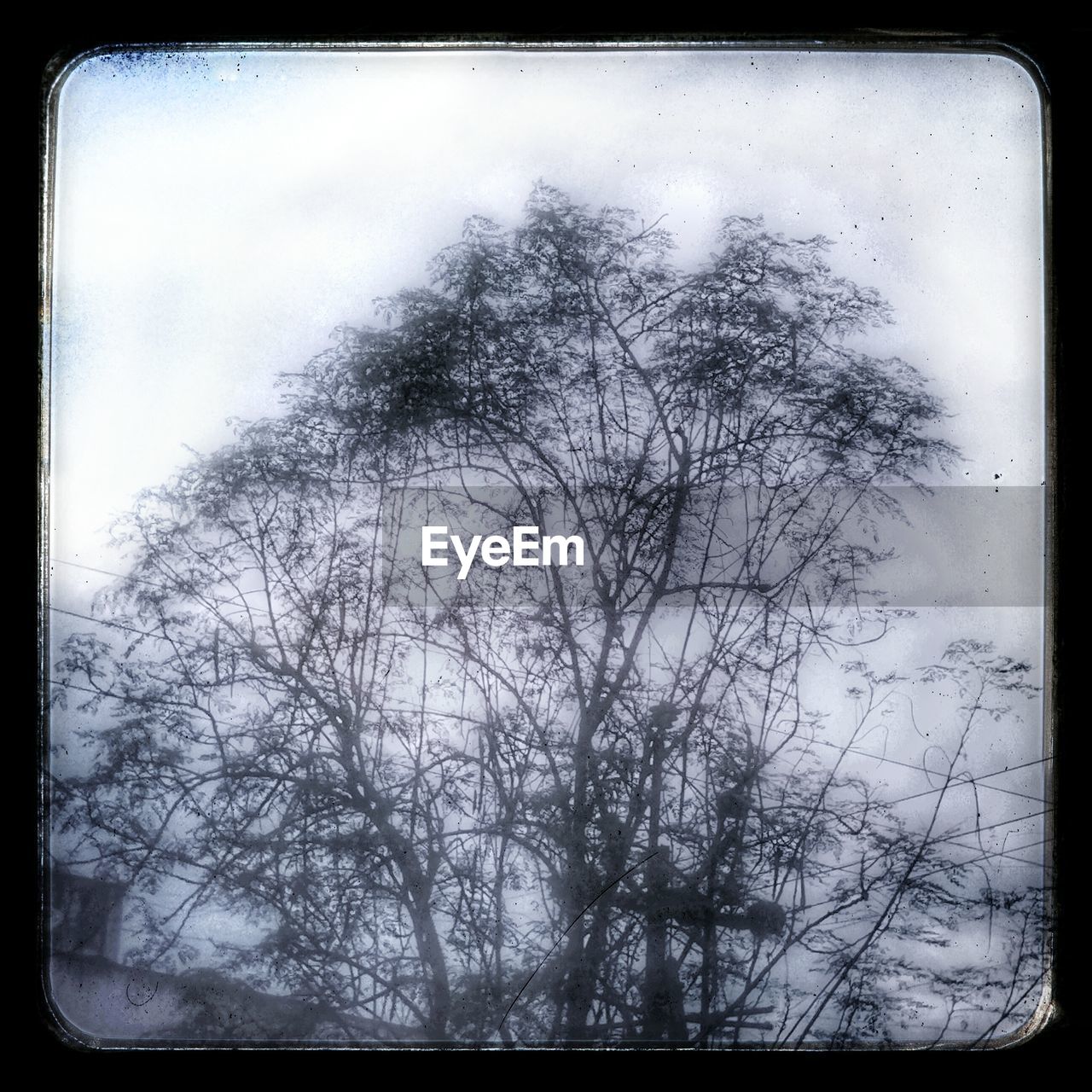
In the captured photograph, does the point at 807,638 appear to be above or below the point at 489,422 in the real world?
below

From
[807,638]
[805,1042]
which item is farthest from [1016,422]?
[805,1042]

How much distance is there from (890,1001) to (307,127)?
1801 mm

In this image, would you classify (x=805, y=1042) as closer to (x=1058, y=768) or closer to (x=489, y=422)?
(x=1058, y=768)

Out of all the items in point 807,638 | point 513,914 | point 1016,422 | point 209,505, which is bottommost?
point 513,914

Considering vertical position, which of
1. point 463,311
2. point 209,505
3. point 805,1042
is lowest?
point 805,1042

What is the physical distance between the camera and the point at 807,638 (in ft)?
5.52

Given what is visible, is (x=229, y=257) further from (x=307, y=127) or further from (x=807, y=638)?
(x=807, y=638)

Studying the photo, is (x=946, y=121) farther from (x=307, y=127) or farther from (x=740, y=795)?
(x=740, y=795)

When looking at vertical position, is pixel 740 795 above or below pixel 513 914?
above

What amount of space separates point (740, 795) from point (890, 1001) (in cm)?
44

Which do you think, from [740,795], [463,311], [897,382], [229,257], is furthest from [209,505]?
[897,382]

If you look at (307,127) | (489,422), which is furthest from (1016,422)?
(307,127)

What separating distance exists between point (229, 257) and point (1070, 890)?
5.93 ft

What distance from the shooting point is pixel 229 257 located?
1.70 meters
